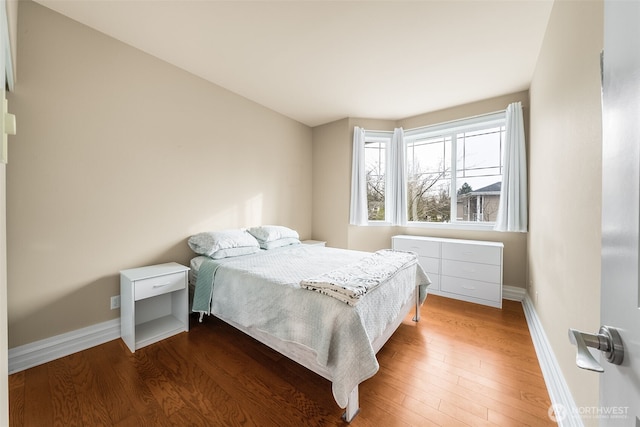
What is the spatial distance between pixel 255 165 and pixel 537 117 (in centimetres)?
320

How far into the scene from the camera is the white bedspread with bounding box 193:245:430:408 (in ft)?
4.41

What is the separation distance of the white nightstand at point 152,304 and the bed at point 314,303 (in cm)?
20

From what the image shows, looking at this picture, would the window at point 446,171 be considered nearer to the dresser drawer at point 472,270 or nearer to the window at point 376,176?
the window at point 376,176

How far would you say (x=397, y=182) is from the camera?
3855mm

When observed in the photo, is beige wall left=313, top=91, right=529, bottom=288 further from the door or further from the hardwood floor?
the door

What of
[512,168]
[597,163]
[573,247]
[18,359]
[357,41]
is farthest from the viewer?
[512,168]

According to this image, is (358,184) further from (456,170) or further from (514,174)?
(514,174)

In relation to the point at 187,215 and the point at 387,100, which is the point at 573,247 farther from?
the point at 187,215

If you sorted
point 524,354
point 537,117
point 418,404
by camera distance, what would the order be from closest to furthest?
point 418,404 → point 524,354 → point 537,117

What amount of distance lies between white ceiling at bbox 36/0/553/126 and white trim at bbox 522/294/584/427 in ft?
8.04

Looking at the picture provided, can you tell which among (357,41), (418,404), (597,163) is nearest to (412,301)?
(418,404)

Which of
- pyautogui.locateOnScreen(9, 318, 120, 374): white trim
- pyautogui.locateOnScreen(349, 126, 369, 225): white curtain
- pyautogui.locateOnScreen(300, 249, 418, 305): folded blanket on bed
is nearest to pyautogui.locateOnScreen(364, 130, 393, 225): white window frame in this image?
pyautogui.locateOnScreen(349, 126, 369, 225): white curtain

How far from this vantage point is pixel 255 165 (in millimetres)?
3381

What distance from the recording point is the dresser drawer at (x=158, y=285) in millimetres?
1986
